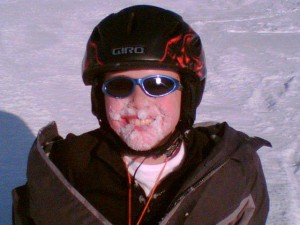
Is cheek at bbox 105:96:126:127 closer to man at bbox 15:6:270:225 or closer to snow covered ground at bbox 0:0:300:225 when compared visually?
man at bbox 15:6:270:225

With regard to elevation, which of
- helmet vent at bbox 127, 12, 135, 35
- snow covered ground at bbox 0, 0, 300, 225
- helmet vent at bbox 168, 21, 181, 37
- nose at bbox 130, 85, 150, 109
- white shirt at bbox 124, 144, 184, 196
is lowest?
snow covered ground at bbox 0, 0, 300, 225

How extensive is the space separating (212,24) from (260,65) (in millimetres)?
2161

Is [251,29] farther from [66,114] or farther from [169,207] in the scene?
[169,207]

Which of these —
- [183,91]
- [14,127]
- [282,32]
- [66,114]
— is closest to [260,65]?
[282,32]

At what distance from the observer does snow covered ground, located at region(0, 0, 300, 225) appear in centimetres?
294

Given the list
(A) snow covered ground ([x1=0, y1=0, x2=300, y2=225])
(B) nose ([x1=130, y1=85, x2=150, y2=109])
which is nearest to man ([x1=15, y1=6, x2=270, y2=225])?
(B) nose ([x1=130, y1=85, x2=150, y2=109])

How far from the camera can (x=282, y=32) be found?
654cm

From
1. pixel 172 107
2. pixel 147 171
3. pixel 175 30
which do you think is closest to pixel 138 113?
pixel 172 107

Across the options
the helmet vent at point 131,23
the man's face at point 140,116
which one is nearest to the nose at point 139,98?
the man's face at point 140,116

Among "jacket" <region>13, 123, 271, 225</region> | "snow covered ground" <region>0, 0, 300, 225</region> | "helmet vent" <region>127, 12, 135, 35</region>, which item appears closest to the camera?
"jacket" <region>13, 123, 271, 225</region>

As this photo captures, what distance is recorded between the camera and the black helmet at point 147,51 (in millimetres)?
1706

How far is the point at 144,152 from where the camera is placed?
176 centimetres

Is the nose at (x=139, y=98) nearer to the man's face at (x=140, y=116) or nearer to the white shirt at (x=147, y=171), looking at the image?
the man's face at (x=140, y=116)

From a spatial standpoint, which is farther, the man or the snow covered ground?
the snow covered ground
